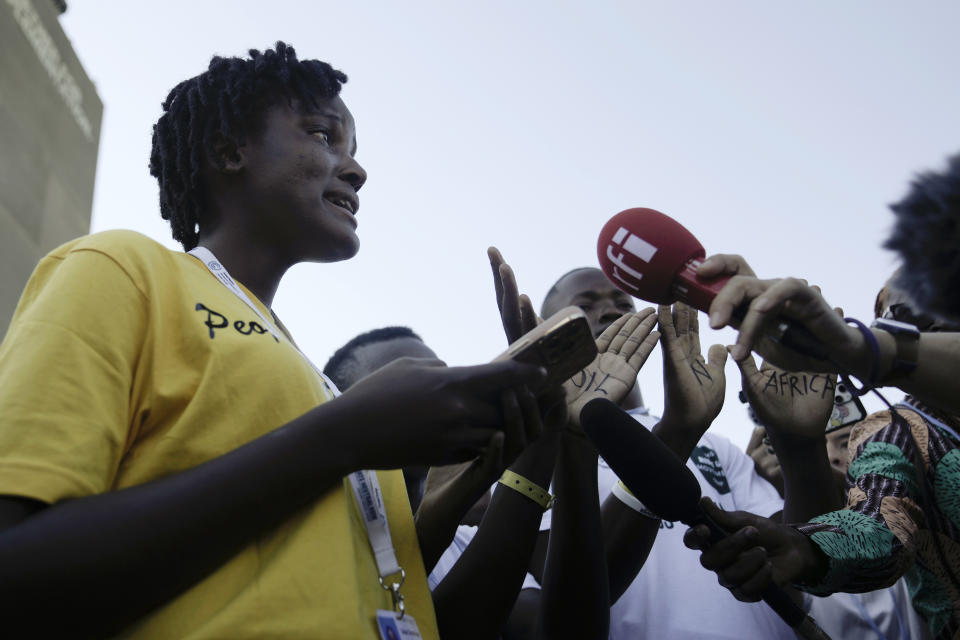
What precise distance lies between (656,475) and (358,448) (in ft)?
2.73

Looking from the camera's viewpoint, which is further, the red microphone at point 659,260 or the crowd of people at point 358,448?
the red microphone at point 659,260

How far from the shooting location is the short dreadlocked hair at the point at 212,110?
2342 millimetres

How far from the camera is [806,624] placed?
77.5 inches

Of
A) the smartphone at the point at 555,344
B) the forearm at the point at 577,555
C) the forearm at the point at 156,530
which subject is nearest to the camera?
the forearm at the point at 156,530

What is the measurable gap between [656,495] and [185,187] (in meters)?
1.46

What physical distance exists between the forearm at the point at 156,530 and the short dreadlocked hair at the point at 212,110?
1.13 meters

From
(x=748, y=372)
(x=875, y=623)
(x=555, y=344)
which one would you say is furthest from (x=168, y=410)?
(x=875, y=623)

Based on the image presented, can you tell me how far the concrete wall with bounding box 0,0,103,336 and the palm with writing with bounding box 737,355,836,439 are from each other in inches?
326

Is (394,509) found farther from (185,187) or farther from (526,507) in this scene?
(185,187)

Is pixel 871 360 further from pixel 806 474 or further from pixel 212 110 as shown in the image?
pixel 212 110

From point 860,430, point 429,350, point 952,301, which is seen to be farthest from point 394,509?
point 429,350

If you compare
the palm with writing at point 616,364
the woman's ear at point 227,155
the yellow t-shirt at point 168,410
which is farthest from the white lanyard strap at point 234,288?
the palm with writing at point 616,364

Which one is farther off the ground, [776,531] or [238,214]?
[238,214]

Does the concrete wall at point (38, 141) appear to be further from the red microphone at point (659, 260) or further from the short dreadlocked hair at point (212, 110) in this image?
the red microphone at point (659, 260)
